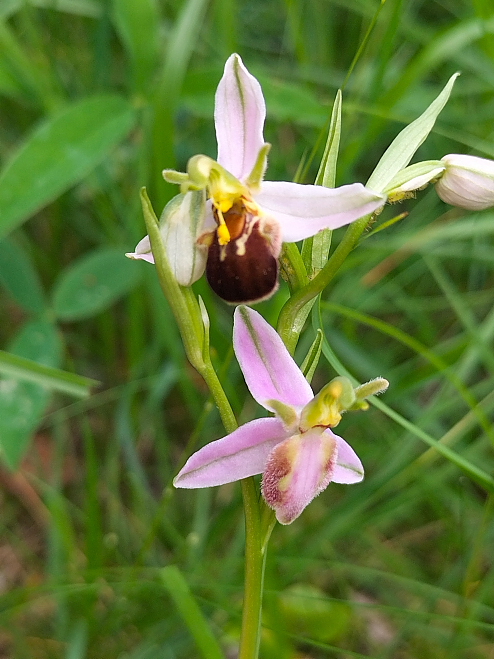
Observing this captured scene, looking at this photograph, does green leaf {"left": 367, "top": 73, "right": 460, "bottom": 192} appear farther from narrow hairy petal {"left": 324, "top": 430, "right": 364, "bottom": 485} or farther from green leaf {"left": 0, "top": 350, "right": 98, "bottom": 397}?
green leaf {"left": 0, "top": 350, "right": 98, "bottom": 397}

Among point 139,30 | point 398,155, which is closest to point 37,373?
point 398,155

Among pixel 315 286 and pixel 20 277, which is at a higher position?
pixel 20 277

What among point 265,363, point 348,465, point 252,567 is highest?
point 265,363

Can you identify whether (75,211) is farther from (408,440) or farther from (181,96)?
(408,440)

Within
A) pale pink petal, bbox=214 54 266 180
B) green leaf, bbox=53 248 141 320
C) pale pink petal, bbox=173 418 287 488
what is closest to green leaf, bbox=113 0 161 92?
green leaf, bbox=53 248 141 320

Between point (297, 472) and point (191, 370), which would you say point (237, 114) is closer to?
point (297, 472)

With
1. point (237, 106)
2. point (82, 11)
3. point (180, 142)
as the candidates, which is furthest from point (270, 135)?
point (237, 106)

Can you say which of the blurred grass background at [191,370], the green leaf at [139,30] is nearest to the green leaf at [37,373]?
the blurred grass background at [191,370]
